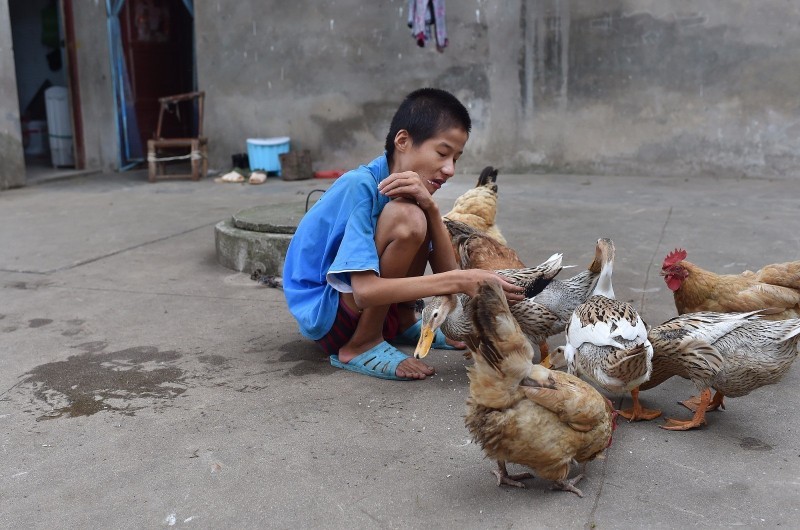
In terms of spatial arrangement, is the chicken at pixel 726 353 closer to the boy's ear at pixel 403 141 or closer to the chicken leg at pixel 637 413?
the chicken leg at pixel 637 413

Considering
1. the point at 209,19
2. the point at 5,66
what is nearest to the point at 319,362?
the point at 5,66

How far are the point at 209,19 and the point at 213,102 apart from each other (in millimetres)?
1194

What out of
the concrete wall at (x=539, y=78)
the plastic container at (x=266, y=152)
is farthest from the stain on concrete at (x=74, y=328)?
the concrete wall at (x=539, y=78)

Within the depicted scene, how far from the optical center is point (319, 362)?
3.68m

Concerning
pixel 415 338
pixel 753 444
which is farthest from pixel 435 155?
pixel 753 444

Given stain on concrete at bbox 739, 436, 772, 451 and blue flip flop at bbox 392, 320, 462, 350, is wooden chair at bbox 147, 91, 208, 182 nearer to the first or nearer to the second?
blue flip flop at bbox 392, 320, 462, 350

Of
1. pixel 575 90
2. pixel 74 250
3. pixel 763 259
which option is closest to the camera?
pixel 763 259

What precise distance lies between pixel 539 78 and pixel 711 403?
7507 mm

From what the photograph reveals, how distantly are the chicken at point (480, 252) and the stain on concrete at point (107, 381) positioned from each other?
1597 millimetres

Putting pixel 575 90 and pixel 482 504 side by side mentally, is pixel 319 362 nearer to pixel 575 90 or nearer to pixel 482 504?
pixel 482 504

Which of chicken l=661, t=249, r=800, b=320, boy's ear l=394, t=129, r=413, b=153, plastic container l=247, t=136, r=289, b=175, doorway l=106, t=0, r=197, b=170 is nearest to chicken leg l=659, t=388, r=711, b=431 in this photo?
chicken l=661, t=249, r=800, b=320

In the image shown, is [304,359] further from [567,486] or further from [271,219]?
[271,219]

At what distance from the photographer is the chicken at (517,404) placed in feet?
7.73

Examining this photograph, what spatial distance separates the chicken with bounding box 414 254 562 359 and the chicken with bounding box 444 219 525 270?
0.20 metres
